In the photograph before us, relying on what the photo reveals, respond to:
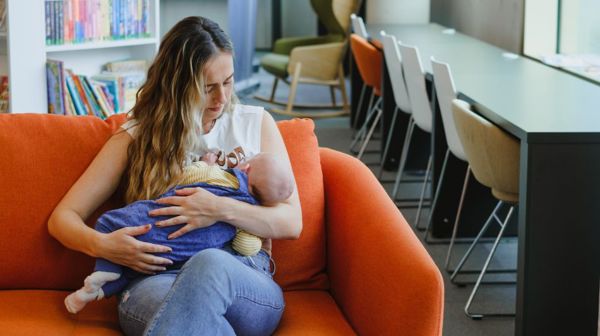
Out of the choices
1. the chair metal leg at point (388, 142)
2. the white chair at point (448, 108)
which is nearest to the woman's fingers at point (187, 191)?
the white chair at point (448, 108)

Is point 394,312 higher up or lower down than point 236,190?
lower down

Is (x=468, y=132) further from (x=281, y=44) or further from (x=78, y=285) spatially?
(x=281, y=44)

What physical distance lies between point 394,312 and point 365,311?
0.14m

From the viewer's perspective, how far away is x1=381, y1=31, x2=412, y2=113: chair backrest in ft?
17.2

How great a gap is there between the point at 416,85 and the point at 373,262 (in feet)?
8.57

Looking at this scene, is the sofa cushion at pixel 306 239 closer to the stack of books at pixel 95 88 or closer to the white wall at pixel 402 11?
the stack of books at pixel 95 88

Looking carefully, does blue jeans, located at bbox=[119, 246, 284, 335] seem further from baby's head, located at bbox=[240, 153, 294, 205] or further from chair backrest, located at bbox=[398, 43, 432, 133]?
chair backrest, located at bbox=[398, 43, 432, 133]

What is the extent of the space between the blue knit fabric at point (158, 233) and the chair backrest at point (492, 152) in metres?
1.36

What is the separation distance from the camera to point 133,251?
2.32 metres

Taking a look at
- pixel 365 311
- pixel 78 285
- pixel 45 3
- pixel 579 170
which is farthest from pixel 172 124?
pixel 45 3

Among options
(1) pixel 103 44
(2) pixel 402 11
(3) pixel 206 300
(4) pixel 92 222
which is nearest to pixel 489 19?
(2) pixel 402 11

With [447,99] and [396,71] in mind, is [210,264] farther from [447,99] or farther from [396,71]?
[396,71]

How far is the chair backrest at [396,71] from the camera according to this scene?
5.23 m

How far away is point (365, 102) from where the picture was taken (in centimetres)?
741
